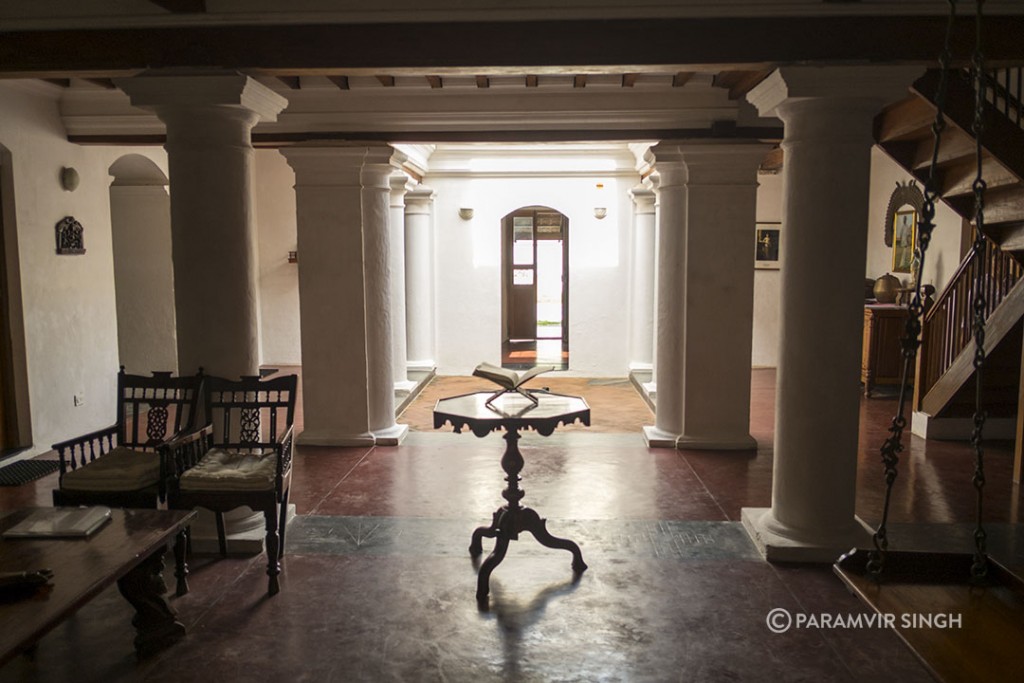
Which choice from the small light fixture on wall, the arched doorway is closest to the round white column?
the arched doorway

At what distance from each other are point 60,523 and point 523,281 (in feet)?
38.7

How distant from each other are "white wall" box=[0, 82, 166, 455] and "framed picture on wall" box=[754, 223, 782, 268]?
361 inches

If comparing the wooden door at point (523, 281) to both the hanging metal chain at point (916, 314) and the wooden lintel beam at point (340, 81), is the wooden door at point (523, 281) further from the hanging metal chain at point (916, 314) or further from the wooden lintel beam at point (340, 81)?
the hanging metal chain at point (916, 314)

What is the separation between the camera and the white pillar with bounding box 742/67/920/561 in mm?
4465

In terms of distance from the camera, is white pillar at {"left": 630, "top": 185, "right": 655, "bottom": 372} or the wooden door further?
the wooden door

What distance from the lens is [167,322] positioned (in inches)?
413

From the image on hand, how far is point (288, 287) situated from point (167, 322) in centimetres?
281

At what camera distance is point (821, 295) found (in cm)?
459

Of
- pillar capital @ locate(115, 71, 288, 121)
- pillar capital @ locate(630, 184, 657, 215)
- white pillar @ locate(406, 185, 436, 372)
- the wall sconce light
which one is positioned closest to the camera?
pillar capital @ locate(115, 71, 288, 121)

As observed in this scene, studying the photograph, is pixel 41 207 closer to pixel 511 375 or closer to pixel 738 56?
pixel 511 375

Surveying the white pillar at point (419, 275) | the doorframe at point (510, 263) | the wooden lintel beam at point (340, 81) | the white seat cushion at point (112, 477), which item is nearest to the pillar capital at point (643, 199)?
the doorframe at point (510, 263)

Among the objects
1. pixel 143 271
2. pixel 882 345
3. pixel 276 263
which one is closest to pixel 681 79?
pixel 882 345

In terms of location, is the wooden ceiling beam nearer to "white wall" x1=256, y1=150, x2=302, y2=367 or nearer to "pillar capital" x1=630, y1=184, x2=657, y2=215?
"pillar capital" x1=630, y1=184, x2=657, y2=215

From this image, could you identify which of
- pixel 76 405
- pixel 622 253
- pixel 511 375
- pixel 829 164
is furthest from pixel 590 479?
pixel 622 253
